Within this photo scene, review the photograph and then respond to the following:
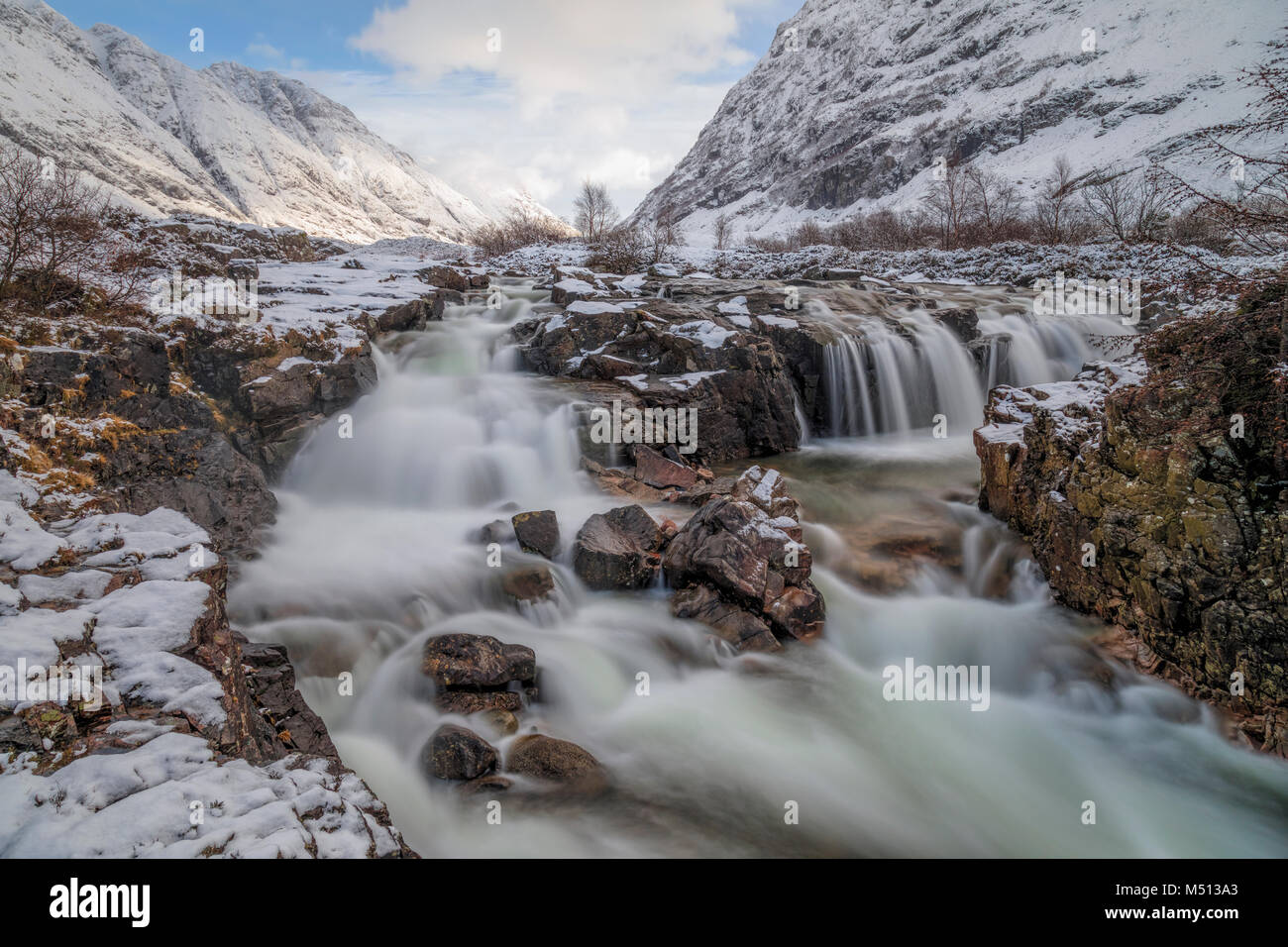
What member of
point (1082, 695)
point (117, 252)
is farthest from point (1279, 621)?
point (117, 252)

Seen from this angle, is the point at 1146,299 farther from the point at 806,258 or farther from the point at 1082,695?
the point at 1082,695

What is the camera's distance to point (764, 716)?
5.86 metres

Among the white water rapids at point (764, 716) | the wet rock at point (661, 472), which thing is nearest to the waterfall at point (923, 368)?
the white water rapids at point (764, 716)

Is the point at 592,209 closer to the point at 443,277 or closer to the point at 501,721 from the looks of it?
the point at 443,277

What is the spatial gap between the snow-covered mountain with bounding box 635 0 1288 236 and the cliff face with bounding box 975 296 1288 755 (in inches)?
1965

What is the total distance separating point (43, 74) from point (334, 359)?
397ft

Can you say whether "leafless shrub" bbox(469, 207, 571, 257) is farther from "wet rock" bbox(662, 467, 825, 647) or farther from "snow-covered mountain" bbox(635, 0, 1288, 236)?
"snow-covered mountain" bbox(635, 0, 1288, 236)

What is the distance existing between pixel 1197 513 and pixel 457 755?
7034 mm

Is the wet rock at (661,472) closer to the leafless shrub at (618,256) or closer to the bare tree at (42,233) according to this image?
the bare tree at (42,233)

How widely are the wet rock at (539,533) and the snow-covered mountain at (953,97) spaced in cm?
5404

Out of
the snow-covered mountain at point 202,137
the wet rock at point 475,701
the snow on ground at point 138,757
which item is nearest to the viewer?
the snow on ground at point 138,757

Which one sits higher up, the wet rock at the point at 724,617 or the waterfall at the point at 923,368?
A: the waterfall at the point at 923,368

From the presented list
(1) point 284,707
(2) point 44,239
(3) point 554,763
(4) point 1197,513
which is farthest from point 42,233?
(4) point 1197,513

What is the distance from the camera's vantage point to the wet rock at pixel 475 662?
A: 555 cm
